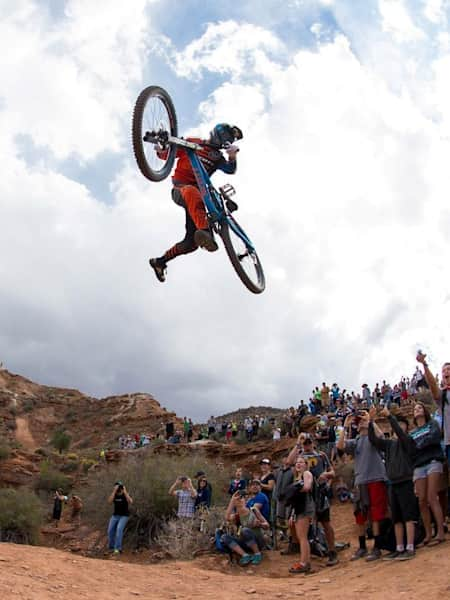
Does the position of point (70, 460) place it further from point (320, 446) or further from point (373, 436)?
point (373, 436)

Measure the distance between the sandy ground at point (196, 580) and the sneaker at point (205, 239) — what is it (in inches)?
152

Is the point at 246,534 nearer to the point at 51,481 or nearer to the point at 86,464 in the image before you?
the point at 51,481

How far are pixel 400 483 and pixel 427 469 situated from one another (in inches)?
14.6

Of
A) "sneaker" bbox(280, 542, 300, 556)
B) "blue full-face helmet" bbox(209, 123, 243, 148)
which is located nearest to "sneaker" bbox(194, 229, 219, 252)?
"blue full-face helmet" bbox(209, 123, 243, 148)

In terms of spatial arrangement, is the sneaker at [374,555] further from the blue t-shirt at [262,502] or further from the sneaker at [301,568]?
the blue t-shirt at [262,502]

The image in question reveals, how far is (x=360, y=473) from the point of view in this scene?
807 centimetres

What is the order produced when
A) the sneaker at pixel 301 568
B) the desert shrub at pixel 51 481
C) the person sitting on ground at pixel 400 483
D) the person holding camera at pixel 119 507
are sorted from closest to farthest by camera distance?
the person sitting on ground at pixel 400 483 < the sneaker at pixel 301 568 < the person holding camera at pixel 119 507 < the desert shrub at pixel 51 481

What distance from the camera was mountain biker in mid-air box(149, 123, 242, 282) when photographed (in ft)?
25.2

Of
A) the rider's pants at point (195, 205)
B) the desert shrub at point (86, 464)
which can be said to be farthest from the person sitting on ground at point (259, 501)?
the desert shrub at point (86, 464)

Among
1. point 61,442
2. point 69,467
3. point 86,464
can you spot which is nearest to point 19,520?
point 86,464

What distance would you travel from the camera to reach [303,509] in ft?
26.2

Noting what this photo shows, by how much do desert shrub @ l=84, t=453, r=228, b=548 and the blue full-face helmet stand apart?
6907mm

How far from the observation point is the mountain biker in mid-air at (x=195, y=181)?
7.68 m

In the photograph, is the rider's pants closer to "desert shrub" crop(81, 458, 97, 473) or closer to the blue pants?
the blue pants
